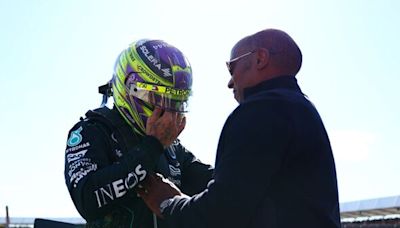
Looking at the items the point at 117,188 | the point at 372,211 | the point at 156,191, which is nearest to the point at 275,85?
the point at 156,191

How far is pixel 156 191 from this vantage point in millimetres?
3982

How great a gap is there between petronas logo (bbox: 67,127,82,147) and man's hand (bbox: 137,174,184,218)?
0.49 metres

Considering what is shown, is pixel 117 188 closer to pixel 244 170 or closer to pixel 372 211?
pixel 244 170

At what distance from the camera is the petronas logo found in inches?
166

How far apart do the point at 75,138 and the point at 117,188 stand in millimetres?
521

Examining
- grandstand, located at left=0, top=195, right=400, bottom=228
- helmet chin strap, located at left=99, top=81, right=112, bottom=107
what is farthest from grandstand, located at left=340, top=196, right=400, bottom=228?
helmet chin strap, located at left=99, top=81, right=112, bottom=107

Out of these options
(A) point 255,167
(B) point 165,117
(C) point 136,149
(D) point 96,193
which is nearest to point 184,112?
(B) point 165,117

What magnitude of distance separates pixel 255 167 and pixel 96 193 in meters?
1.00

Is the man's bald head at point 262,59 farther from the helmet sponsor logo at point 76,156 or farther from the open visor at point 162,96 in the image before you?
the helmet sponsor logo at point 76,156

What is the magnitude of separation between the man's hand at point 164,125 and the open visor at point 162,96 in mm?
45

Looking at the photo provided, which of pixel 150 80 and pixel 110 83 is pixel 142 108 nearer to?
pixel 150 80

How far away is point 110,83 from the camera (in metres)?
4.75

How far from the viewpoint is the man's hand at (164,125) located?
13.5 ft

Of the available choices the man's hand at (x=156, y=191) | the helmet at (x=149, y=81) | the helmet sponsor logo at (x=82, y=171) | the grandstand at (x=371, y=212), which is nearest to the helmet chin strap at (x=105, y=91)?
the helmet at (x=149, y=81)
